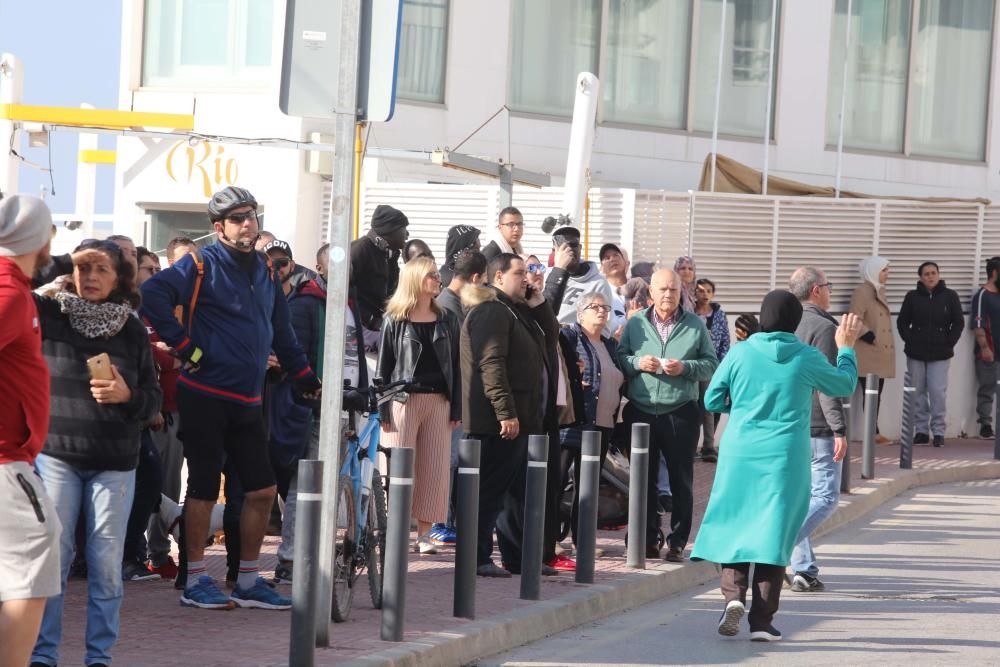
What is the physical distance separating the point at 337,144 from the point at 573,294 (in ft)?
19.0

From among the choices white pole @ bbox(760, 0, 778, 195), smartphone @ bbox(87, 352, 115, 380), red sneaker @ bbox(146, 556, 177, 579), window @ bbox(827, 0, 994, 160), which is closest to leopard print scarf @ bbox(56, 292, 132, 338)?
smartphone @ bbox(87, 352, 115, 380)

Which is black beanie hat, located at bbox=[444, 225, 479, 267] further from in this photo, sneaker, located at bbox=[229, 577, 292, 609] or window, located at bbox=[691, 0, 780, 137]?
window, located at bbox=[691, 0, 780, 137]

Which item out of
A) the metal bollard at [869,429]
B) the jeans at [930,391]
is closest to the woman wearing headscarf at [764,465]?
the metal bollard at [869,429]

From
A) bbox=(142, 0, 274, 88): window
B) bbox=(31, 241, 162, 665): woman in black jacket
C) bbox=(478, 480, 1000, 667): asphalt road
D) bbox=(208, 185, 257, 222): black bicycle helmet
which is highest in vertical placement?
bbox=(142, 0, 274, 88): window

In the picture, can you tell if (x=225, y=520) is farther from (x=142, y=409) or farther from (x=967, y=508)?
(x=967, y=508)

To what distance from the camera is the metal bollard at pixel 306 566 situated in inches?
280

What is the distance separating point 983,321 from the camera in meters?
21.6

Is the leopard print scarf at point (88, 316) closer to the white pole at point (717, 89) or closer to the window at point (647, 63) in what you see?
the white pole at point (717, 89)

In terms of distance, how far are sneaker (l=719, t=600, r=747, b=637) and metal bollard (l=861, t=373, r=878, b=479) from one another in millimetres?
7956

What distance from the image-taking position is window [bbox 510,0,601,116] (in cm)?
2138

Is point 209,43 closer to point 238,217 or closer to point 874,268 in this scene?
point 874,268

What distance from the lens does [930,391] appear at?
20875mm

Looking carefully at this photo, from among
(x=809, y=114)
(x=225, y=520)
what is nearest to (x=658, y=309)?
(x=225, y=520)

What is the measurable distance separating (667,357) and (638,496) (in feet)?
3.22
